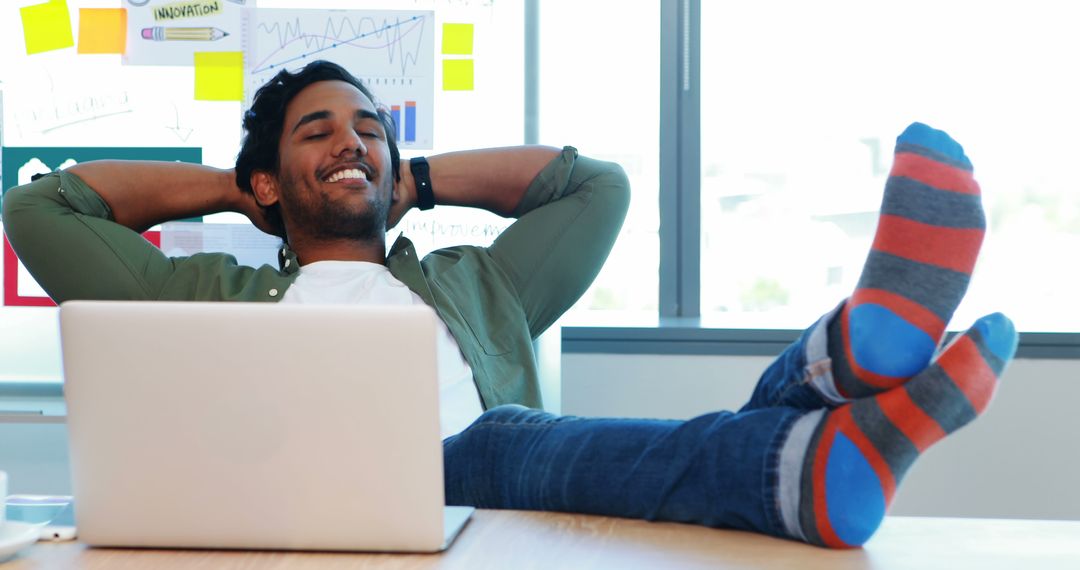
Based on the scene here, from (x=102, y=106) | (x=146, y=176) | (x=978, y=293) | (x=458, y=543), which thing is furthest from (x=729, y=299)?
(x=458, y=543)

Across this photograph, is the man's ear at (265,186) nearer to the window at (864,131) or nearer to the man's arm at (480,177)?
the man's arm at (480,177)

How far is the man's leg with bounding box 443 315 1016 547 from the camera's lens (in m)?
0.93

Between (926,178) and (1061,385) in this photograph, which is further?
(1061,385)

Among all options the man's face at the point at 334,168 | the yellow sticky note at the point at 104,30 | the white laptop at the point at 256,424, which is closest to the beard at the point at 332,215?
the man's face at the point at 334,168

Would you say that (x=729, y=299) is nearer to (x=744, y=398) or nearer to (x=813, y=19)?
(x=744, y=398)

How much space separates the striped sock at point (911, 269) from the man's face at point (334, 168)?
106cm

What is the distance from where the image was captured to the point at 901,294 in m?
0.98

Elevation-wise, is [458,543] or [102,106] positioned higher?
[102,106]

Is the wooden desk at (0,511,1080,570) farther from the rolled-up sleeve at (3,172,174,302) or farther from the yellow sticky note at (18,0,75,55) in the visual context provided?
the yellow sticky note at (18,0,75,55)

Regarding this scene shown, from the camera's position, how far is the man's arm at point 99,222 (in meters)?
1.82

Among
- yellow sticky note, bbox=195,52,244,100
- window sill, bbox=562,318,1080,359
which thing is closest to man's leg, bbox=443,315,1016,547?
window sill, bbox=562,318,1080,359

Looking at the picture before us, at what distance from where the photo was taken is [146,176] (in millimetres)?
1953

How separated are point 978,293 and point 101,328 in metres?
2.02

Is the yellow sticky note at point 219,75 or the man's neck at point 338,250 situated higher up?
the yellow sticky note at point 219,75
